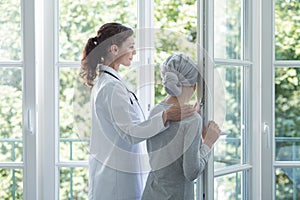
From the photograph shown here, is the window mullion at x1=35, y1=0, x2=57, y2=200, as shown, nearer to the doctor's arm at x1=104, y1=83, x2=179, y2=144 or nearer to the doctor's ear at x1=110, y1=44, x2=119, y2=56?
the doctor's ear at x1=110, y1=44, x2=119, y2=56

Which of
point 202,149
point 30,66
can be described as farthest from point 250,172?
point 30,66

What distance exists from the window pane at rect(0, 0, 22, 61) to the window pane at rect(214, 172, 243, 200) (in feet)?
3.88

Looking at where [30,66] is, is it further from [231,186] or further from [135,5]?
[231,186]

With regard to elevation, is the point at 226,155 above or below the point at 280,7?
below

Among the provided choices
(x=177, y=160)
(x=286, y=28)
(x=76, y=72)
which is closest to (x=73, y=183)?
(x=76, y=72)

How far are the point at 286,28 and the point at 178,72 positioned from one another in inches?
30.8

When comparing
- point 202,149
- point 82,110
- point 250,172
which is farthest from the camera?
point 250,172

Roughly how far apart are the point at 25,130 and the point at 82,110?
30 cm

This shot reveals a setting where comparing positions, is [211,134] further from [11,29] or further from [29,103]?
[11,29]

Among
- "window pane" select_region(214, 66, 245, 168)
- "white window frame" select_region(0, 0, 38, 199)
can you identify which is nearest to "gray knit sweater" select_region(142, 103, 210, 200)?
"window pane" select_region(214, 66, 245, 168)

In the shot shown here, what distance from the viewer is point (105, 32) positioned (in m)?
2.51

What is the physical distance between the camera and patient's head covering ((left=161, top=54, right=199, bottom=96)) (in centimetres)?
234

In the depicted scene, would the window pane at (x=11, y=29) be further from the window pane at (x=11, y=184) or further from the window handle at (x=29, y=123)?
the window pane at (x=11, y=184)

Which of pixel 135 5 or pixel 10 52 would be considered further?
pixel 135 5
